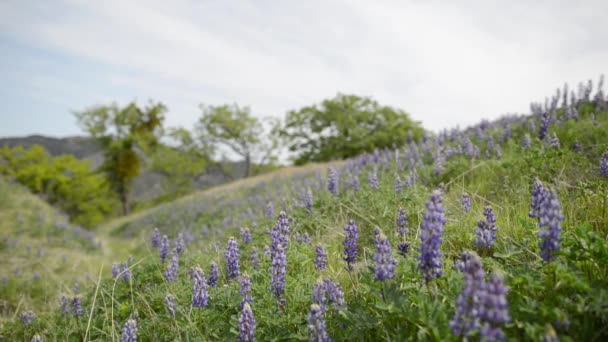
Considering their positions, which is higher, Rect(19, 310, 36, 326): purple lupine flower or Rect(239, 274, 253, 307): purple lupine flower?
Rect(239, 274, 253, 307): purple lupine flower

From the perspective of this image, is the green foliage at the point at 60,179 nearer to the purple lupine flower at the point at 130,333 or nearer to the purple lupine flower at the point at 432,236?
the purple lupine flower at the point at 130,333

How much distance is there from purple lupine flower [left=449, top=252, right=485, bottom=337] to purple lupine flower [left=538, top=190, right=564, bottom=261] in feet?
1.94

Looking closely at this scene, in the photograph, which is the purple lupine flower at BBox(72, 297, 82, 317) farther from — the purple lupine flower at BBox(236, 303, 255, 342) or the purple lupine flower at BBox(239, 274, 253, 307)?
the purple lupine flower at BBox(236, 303, 255, 342)

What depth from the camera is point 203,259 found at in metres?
4.73

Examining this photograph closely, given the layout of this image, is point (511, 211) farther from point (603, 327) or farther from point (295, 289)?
point (295, 289)

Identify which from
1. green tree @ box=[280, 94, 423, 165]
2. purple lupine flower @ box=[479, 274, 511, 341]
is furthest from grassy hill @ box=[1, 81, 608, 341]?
green tree @ box=[280, 94, 423, 165]

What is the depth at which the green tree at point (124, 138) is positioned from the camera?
41.3 meters

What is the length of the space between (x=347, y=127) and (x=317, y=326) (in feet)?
125

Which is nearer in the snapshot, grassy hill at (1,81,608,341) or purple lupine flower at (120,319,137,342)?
grassy hill at (1,81,608,341)

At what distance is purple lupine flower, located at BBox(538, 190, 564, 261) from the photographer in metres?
1.94

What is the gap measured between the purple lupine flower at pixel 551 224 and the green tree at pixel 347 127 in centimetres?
3544

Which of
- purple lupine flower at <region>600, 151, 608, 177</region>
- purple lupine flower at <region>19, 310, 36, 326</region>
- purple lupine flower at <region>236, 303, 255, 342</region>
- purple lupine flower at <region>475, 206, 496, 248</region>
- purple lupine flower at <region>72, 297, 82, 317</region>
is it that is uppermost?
purple lupine flower at <region>600, 151, 608, 177</region>

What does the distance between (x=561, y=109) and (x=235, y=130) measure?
43460mm

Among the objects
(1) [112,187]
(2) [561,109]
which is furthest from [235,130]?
(2) [561,109]
